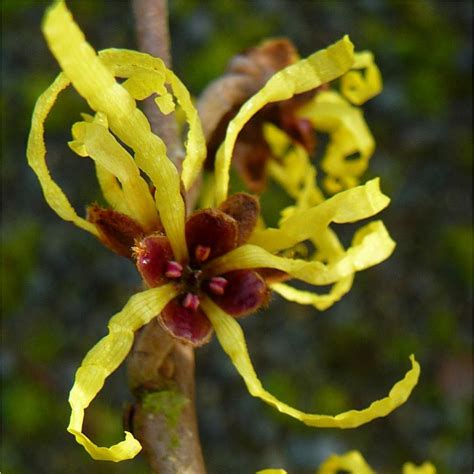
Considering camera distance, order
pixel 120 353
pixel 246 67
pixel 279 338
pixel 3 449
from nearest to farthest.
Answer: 1. pixel 120 353
2. pixel 246 67
3. pixel 3 449
4. pixel 279 338

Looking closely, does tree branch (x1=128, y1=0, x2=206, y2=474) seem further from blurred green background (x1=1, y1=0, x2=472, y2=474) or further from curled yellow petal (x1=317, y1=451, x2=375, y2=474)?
blurred green background (x1=1, y1=0, x2=472, y2=474)

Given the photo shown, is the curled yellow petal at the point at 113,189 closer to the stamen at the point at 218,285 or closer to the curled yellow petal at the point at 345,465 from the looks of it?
the stamen at the point at 218,285

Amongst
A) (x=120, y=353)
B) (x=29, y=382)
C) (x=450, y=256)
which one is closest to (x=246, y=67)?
(x=120, y=353)

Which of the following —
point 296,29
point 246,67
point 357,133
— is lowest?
point 296,29

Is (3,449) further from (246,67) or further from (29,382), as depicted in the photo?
(246,67)

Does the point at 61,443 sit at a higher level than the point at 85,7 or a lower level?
lower

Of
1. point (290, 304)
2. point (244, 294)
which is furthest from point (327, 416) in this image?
point (290, 304)

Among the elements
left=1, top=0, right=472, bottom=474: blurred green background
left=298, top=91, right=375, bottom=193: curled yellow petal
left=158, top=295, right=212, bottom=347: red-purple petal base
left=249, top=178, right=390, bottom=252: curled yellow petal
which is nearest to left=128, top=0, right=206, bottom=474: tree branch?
left=158, top=295, right=212, bottom=347: red-purple petal base
